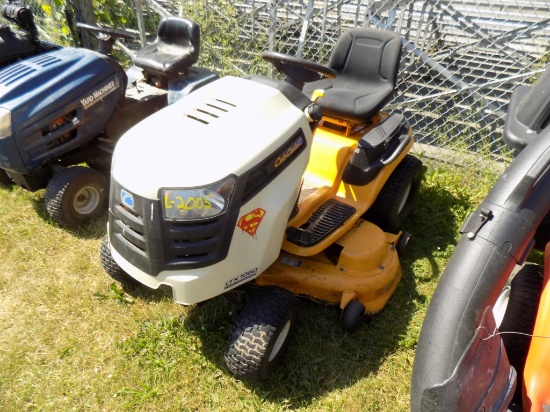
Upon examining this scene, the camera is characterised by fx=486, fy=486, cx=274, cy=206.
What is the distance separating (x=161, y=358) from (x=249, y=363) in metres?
0.47

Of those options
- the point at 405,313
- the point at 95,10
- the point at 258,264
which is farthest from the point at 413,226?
the point at 95,10

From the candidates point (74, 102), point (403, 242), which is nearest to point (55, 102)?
point (74, 102)

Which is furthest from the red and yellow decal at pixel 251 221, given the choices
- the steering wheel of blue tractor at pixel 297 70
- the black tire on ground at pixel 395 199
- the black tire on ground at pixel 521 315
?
the black tire on ground at pixel 395 199

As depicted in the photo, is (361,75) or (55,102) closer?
(55,102)

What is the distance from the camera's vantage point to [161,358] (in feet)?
6.97

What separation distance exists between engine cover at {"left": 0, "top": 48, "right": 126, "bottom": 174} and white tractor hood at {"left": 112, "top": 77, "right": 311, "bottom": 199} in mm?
966

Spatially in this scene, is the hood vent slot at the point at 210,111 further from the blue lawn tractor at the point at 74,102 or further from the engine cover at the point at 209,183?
the blue lawn tractor at the point at 74,102

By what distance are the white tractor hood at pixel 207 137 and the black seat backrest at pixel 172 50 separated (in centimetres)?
112

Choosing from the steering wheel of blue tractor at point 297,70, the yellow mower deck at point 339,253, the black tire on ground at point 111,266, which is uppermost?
the steering wheel of blue tractor at point 297,70

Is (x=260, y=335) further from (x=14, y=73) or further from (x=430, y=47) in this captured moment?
(x=430, y=47)

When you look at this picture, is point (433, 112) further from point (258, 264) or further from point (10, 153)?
point (10, 153)

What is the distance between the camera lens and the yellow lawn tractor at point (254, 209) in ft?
5.65

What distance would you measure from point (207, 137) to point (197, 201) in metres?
0.27

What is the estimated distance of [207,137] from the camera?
A: 1.81 m
